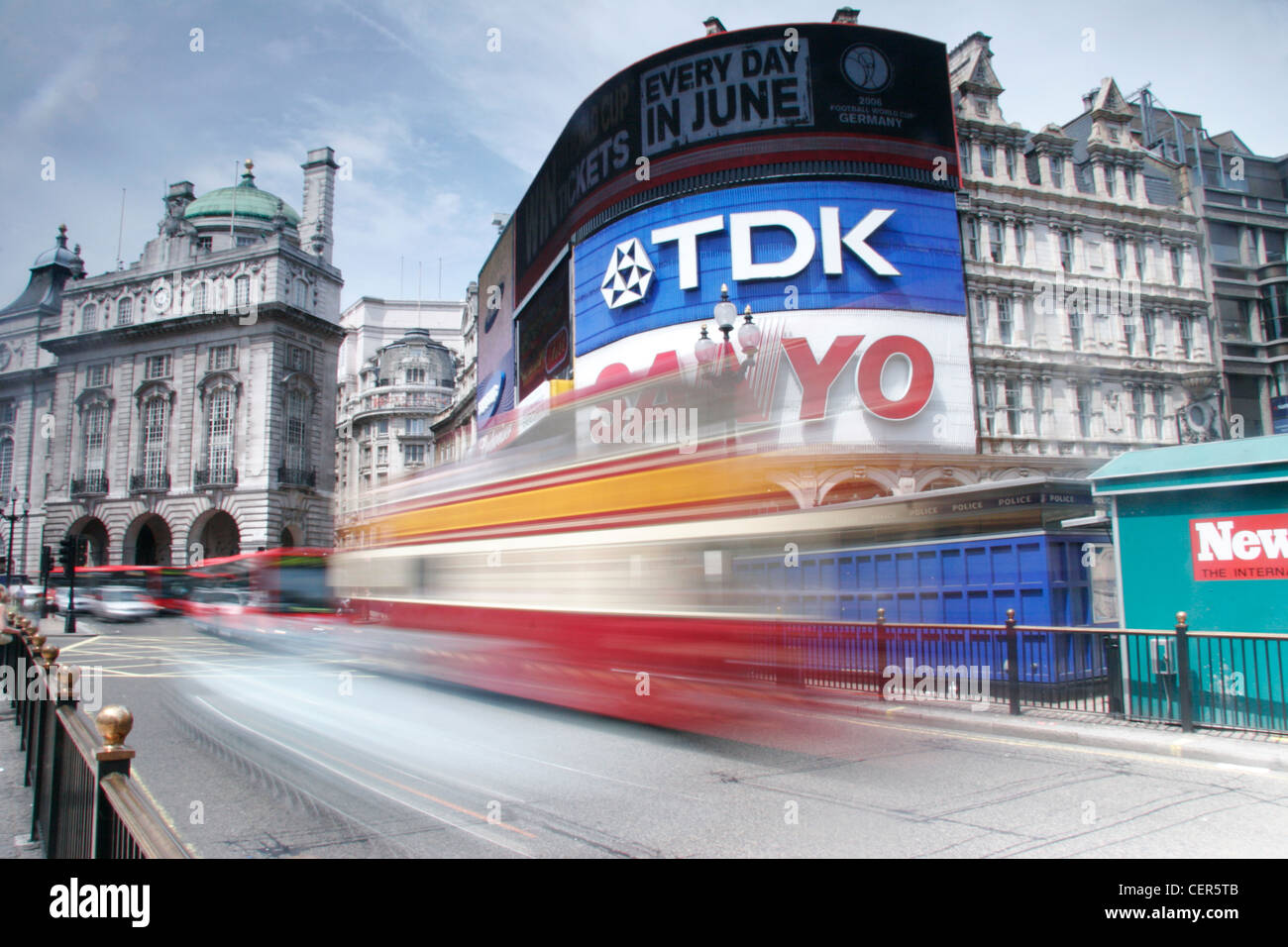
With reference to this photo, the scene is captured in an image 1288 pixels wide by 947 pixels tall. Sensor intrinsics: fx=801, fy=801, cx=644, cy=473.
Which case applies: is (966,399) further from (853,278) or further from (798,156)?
(798,156)

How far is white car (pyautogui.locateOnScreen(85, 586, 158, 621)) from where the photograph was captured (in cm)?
3834

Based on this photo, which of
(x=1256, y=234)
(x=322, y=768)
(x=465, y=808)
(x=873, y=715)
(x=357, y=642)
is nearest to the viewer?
(x=465, y=808)

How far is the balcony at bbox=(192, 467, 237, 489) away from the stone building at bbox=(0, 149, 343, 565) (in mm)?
90

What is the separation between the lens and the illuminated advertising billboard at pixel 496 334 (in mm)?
50738

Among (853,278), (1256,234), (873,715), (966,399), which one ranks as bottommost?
(873,715)

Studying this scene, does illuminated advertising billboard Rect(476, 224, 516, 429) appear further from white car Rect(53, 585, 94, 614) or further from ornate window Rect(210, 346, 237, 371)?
white car Rect(53, 585, 94, 614)

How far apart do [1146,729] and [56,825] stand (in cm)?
1139

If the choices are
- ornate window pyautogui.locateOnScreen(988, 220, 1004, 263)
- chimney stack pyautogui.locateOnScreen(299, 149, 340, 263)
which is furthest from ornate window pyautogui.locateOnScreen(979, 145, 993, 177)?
chimney stack pyautogui.locateOnScreen(299, 149, 340, 263)

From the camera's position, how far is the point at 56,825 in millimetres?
5012

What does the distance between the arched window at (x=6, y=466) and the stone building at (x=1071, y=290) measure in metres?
59.4

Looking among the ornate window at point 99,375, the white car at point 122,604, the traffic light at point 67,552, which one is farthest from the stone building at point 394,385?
the traffic light at point 67,552

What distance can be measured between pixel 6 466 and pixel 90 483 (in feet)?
16.1

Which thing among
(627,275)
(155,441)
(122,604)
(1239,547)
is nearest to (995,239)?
(627,275)
